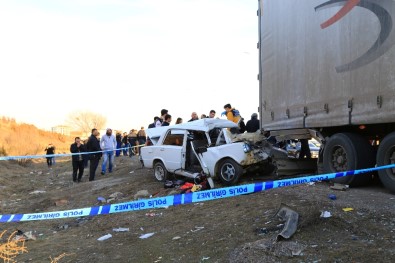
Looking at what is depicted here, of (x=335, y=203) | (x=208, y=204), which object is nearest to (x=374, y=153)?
(x=335, y=203)

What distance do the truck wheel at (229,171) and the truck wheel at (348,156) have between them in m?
1.94

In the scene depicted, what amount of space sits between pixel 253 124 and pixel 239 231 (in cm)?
631

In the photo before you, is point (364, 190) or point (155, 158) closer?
point (364, 190)

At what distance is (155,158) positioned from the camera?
446 inches

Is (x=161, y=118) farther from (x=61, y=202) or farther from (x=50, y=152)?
(x=50, y=152)

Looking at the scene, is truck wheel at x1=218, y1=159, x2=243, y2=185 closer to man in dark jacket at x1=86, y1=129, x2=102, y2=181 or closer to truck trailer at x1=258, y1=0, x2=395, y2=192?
truck trailer at x1=258, y1=0, x2=395, y2=192

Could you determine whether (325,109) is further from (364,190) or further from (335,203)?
(335,203)

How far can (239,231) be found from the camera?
597cm

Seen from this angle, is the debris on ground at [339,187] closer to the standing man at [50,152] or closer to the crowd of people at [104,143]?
the crowd of people at [104,143]

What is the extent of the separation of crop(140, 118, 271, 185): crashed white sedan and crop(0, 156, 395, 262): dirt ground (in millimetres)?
685

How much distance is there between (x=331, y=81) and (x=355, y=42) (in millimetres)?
878

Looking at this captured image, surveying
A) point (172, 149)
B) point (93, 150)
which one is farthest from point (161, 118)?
point (172, 149)

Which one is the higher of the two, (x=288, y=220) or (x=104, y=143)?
(x=104, y=143)

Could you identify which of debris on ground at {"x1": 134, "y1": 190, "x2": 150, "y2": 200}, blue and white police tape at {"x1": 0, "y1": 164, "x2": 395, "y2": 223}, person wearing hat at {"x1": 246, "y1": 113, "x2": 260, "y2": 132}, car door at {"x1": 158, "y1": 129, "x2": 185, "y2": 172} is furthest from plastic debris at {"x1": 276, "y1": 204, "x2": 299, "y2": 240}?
person wearing hat at {"x1": 246, "y1": 113, "x2": 260, "y2": 132}
